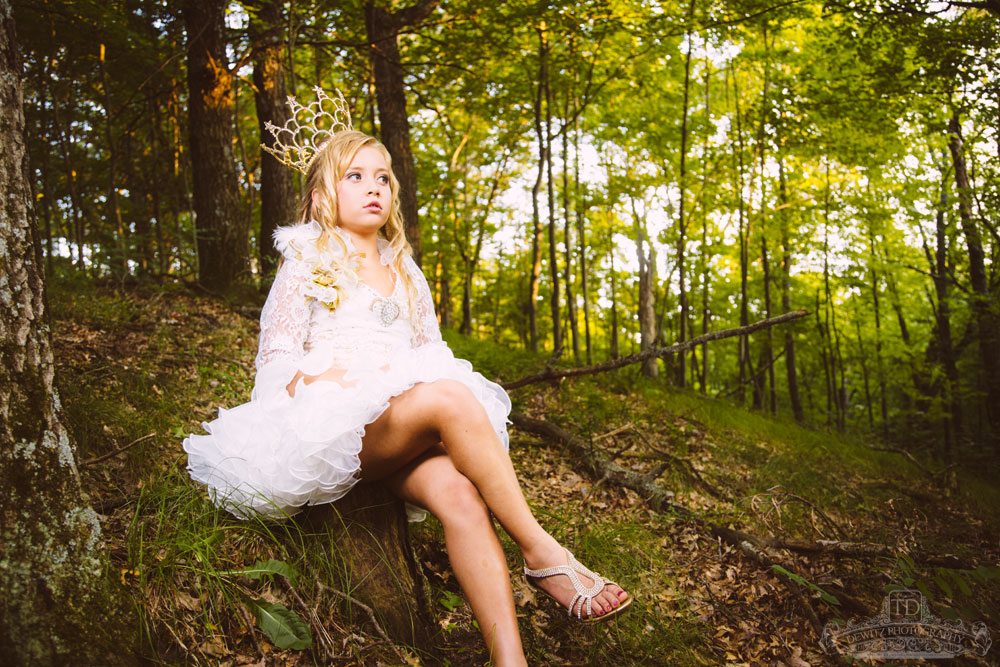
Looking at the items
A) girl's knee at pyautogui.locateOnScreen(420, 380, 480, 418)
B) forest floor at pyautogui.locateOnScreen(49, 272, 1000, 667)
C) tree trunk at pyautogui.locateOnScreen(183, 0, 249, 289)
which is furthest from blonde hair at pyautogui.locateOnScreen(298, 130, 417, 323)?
tree trunk at pyautogui.locateOnScreen(183, 0, 249, 289)

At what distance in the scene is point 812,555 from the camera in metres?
3.33

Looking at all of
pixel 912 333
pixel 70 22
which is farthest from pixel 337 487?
pixel 912 333

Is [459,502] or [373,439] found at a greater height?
[373,439]

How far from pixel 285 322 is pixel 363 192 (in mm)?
730

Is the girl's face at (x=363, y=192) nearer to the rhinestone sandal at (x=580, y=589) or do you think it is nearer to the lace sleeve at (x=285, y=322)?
the lace sleeve at (x=285, y=322)

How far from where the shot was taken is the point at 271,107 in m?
6.45

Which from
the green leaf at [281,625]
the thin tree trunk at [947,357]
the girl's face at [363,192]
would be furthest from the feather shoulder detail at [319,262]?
the thin tree trunk at [947,357]

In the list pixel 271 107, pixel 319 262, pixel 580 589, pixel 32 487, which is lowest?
pixel 580 589

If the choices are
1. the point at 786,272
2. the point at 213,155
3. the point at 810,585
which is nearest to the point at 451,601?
the point at 810,585

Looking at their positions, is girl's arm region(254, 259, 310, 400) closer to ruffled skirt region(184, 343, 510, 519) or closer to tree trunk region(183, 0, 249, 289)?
ruffled skirt region(184, 343, 510, 519)

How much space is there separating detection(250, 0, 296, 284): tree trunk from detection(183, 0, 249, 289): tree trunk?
1.00 ft

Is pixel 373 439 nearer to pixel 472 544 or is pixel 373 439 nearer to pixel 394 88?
pixel 472 544

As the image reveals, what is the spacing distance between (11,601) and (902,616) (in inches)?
141

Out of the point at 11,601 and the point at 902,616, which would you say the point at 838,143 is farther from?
the point at 11,601
